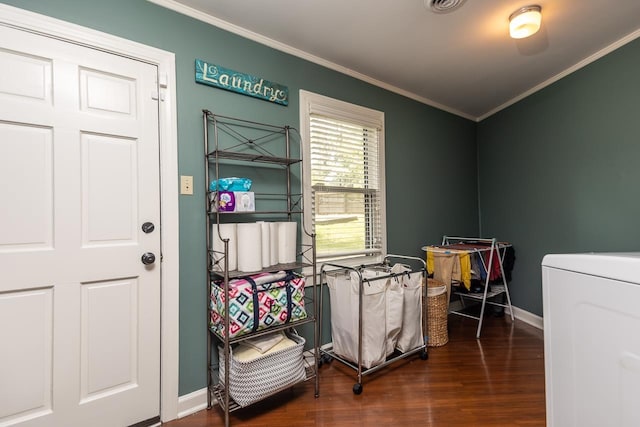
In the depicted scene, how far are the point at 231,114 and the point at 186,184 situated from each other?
0.54m

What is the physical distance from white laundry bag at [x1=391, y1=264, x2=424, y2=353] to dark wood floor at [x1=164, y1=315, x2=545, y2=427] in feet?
0.49

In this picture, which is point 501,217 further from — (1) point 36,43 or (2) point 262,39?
(1) point 36,43

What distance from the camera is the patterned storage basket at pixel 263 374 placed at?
63.7 inches

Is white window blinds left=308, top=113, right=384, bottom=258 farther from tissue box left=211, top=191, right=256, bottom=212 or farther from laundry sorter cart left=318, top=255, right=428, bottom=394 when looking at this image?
tissue box left=211, top=191, right=256, bottom=212

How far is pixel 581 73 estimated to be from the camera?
2.52 metres

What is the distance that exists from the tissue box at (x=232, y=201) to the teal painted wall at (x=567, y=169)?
2738 mm

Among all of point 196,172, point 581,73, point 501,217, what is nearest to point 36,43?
point 196,172

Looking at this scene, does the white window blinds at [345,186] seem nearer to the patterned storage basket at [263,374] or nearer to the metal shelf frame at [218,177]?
the metal shelf frame at [218,177]

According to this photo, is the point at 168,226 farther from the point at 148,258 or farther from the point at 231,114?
the point at 231,114

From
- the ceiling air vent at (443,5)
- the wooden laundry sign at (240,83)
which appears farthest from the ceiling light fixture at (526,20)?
the wooden laundry sign at (240,83)

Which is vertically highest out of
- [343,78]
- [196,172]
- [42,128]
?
[343,78]

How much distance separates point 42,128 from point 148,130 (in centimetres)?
44

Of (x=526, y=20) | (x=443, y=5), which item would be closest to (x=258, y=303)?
(x=443, y=5)

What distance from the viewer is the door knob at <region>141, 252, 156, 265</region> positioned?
1.62m
